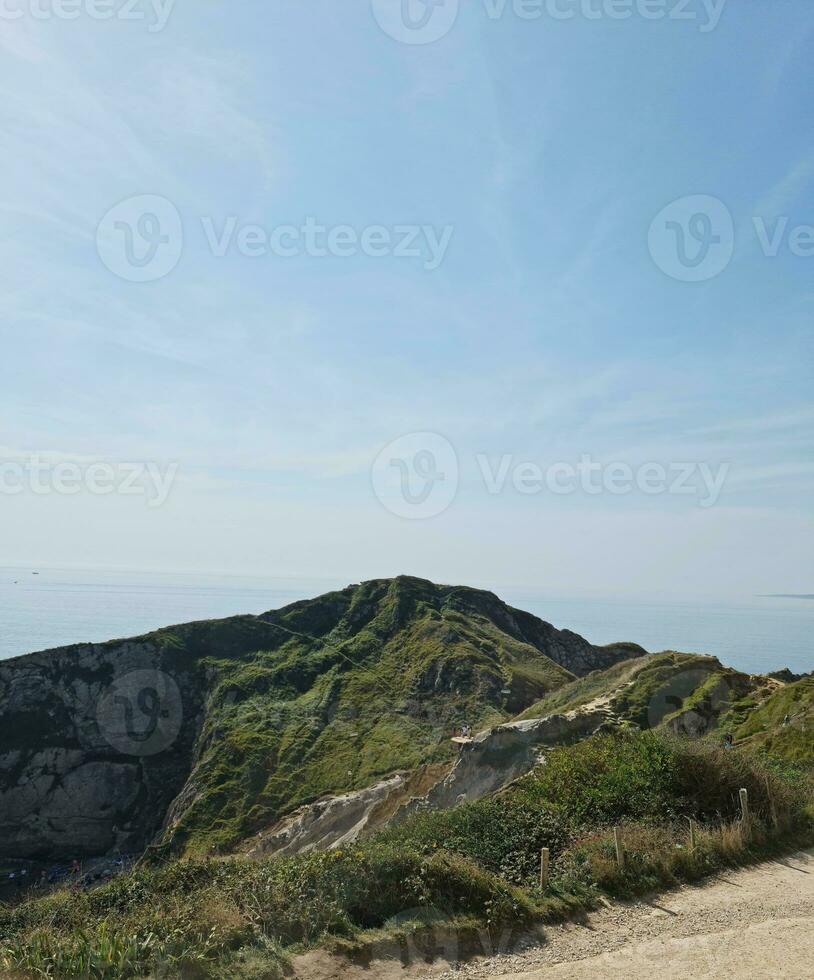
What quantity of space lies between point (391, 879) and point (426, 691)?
234 ft

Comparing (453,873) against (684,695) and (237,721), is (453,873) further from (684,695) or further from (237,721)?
(237,721)

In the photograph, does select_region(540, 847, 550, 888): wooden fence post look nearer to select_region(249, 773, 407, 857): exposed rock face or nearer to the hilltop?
the hilltop

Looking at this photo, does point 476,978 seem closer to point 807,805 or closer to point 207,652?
point 807,805

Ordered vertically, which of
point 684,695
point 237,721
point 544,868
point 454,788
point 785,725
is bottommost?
point 237,721

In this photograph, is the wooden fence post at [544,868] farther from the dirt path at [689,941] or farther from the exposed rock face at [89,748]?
the exposed rock face at [89,748]

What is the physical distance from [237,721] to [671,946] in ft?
248

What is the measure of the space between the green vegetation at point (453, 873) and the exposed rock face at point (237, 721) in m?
37.0

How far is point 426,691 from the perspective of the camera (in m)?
80.9

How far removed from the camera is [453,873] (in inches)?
476

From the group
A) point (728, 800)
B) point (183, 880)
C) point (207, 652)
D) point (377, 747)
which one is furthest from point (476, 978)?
point (207, 652)

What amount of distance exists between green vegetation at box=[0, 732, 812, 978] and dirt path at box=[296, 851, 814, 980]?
1.92 feet

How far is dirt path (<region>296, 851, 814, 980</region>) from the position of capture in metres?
9.88

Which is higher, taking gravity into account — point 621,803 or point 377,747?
point 621,803

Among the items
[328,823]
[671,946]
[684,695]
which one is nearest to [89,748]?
[328,823]
